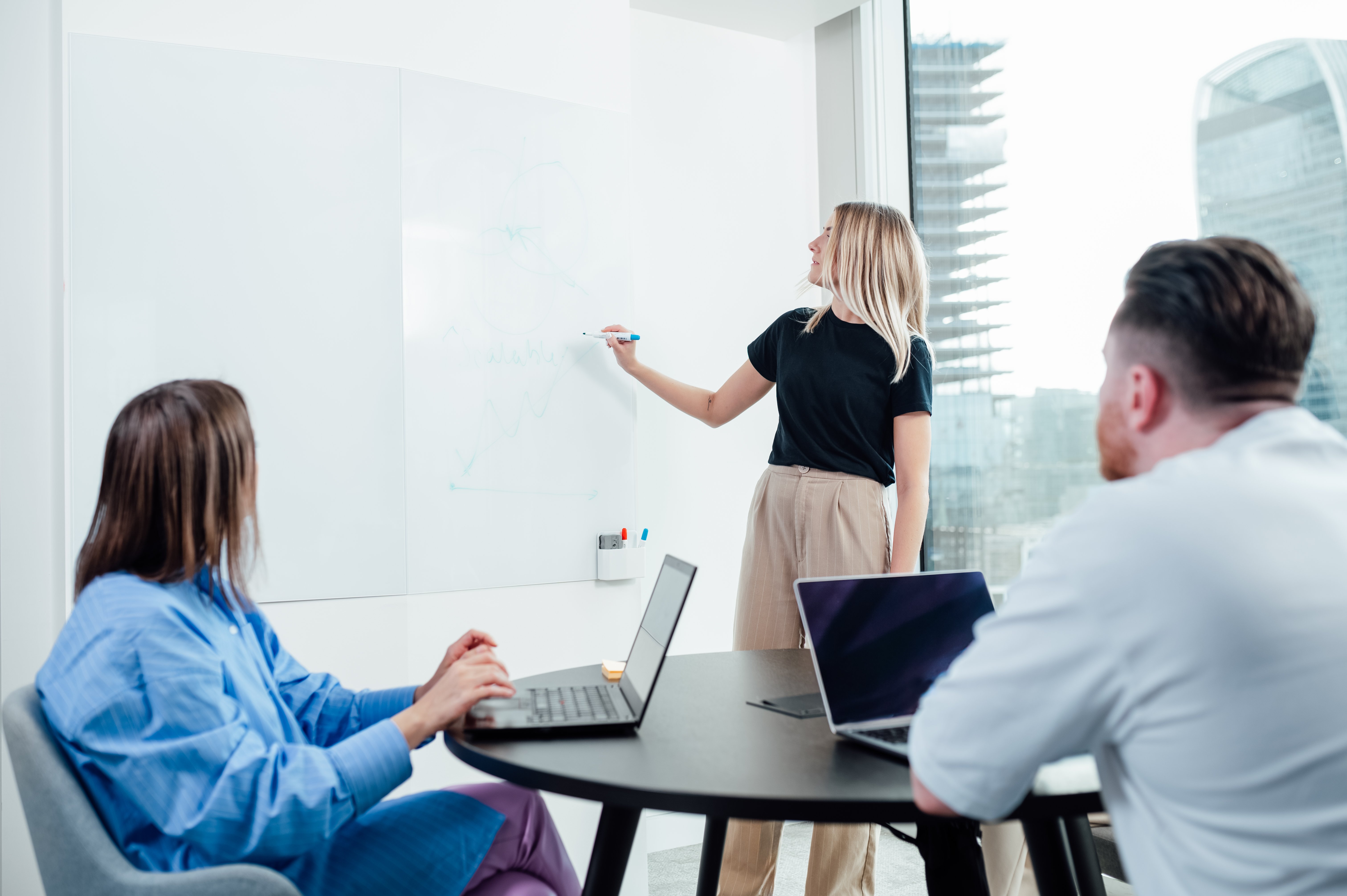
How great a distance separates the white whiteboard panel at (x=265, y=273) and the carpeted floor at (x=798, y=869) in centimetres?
117

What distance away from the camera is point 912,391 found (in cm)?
216

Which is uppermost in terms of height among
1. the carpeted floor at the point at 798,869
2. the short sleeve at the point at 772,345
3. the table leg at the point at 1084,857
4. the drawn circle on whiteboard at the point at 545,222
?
the drawn circle on whiteboard at the point at 545,222

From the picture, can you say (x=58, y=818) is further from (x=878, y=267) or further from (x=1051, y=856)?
(x=878, y=267)

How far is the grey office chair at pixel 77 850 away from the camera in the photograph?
99 centimetres

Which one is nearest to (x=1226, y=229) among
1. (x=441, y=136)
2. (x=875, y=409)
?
(x=875, y=409)

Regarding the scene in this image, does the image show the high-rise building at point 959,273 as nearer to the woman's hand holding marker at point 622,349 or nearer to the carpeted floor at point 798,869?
the carpeted floor at point 798,869

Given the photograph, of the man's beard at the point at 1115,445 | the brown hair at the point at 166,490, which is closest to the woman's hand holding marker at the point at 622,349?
the brown hair at the point at 166,490

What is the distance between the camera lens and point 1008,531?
2850mm

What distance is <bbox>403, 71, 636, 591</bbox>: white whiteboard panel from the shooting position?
225 centimetres

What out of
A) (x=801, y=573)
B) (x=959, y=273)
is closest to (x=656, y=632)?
(x=801, y=573)

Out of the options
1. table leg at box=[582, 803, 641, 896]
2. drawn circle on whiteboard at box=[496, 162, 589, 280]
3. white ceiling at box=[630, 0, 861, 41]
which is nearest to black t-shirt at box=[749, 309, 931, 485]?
drawn circle on whiteboard at box=[496, 162, 589, 280]

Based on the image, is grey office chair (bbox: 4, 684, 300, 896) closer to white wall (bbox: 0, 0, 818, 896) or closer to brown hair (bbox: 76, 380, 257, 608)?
brown hair (bbox: 76, 380, 257, 608)

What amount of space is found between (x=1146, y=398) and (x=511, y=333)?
69.5 inches

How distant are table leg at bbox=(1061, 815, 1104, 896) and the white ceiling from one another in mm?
2486
